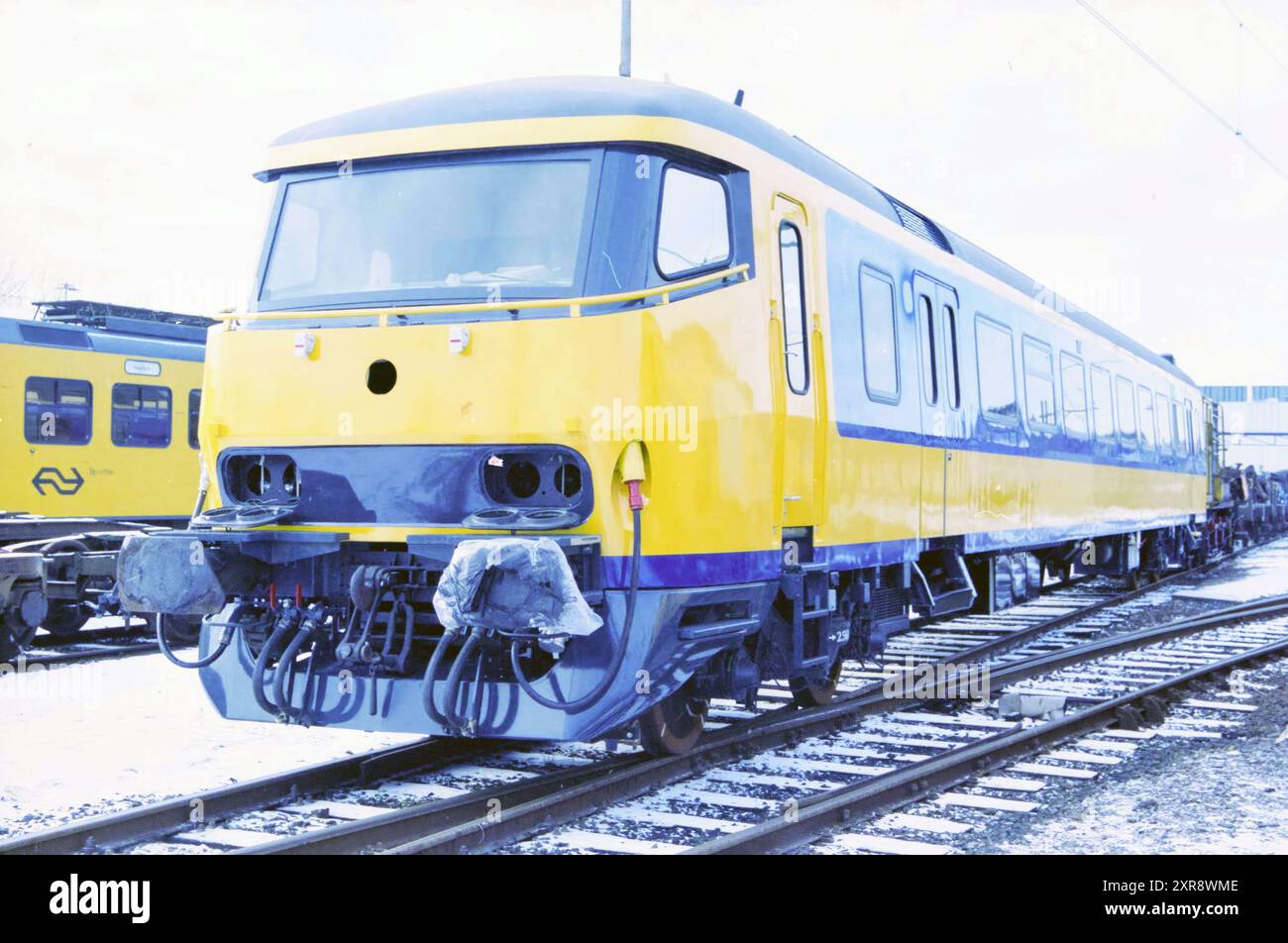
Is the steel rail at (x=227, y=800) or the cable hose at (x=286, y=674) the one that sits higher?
the cable hose at (x=286, y=674)

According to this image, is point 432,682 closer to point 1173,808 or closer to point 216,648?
point 216,648

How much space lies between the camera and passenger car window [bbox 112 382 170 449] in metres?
16.3

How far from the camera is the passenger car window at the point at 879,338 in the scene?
8.17 meters

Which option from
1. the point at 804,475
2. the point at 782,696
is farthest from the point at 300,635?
the point at 782,696

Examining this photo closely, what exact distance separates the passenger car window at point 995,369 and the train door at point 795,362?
3642mm

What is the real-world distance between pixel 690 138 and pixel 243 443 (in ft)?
8.45

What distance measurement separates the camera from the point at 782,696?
930 centimetres

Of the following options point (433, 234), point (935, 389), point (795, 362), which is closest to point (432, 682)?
point (433, 234)

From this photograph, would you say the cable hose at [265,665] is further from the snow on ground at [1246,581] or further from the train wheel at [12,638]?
the snow on ground at [1246,581]

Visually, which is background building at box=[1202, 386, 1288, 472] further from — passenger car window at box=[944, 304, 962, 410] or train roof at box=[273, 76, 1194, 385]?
train roof at box=[273, 76, 1194, 385]

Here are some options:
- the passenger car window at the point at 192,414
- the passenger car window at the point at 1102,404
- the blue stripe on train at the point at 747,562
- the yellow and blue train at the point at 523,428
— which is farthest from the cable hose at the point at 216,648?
the passenger car window at the point at 192,414

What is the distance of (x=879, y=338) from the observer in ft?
27.6

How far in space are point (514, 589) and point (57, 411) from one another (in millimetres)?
11835
